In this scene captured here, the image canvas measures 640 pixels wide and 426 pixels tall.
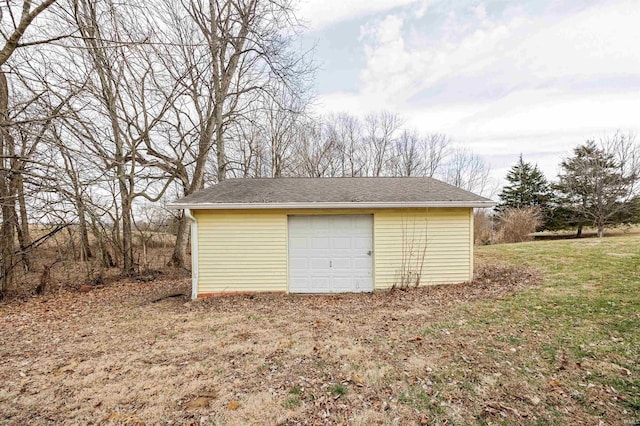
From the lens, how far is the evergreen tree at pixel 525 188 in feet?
87.3

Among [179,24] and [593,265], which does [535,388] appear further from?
[179,24]

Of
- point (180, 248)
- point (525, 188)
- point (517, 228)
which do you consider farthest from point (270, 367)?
point (525, 188)

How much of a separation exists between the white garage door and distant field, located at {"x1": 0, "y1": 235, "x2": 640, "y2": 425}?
0.70 metres

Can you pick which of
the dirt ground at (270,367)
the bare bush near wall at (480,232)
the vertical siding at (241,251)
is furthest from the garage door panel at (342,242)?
the bare bush near wall at (480,232)

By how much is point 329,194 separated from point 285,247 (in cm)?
171

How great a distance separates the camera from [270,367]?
3564 mm

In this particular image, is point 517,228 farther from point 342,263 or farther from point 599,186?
point 342,263

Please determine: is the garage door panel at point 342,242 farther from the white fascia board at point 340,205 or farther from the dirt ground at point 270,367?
the dirt ground at point 270,367

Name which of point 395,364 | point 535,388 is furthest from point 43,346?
point 535,388

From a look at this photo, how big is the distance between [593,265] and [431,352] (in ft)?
26.0

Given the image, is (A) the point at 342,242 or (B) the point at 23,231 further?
(A) the point at 342,242

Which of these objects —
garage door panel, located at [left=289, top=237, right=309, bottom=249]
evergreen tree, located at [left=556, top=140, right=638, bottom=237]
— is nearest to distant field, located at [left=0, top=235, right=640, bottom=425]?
garage door panel, located at [left=289, top=237, right=309, bottom=249]

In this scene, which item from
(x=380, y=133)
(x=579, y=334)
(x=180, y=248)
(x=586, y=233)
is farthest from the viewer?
(x=380, y=133)

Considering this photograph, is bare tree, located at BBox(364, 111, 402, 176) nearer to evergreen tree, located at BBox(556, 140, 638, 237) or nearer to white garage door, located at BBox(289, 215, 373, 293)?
evergreen tree, located at BBox(556, 140, 638, 237)
